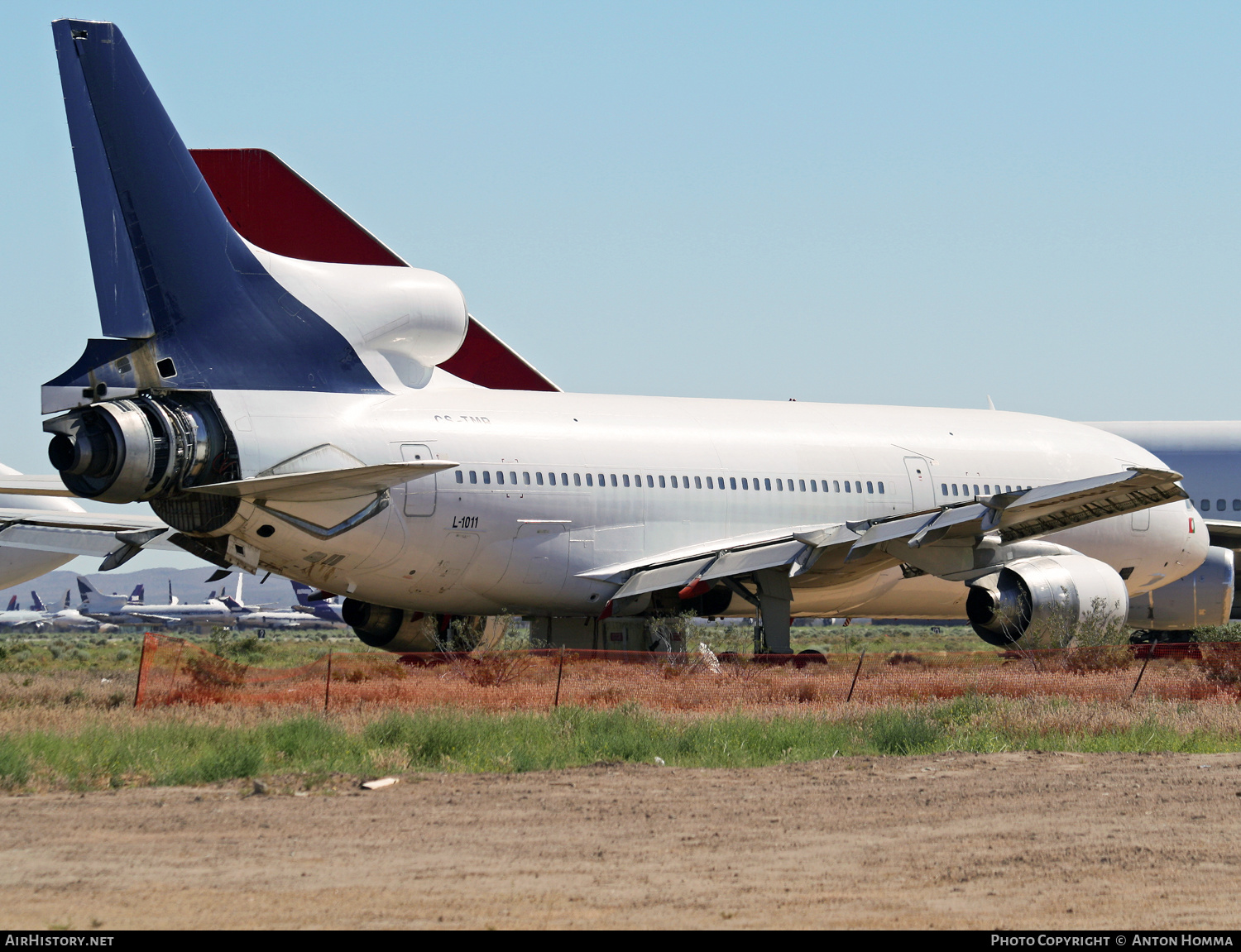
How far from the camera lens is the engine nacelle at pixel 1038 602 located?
21000mm

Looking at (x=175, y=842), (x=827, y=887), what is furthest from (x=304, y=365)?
(x=827, y=887)

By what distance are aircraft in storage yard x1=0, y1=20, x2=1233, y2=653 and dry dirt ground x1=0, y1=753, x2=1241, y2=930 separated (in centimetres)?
676

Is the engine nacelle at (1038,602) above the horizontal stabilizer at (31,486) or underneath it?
underneath

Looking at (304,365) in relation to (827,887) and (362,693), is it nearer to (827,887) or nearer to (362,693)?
(362,693)

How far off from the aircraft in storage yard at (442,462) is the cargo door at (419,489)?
32 mm

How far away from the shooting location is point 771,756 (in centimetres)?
1316

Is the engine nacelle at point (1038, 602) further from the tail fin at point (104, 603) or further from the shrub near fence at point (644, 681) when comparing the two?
the tail fin at point (104, 603)

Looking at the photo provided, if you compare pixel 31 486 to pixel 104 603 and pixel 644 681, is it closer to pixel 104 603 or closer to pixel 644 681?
pixel 644 681

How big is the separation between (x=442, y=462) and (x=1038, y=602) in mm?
8627

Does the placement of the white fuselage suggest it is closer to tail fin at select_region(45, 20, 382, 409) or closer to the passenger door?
the passenger door

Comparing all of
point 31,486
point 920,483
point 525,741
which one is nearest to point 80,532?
point 31,486

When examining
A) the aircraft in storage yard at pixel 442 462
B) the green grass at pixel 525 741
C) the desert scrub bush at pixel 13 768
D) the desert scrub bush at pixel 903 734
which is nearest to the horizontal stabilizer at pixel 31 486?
the aircraft in storage yard at pixel 442 462

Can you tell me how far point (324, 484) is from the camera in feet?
58.4
